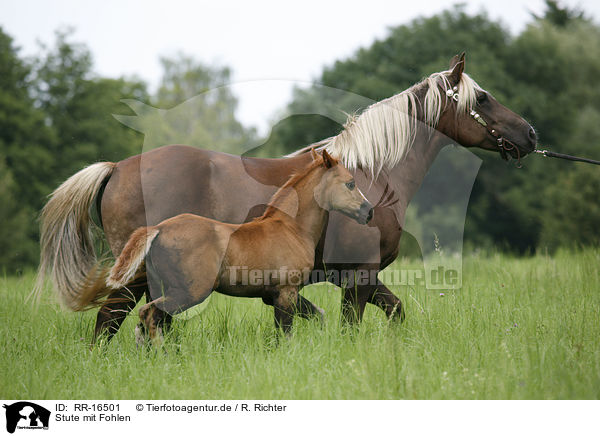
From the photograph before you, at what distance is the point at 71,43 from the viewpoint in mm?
22297

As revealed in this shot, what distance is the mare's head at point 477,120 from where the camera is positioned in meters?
4.75

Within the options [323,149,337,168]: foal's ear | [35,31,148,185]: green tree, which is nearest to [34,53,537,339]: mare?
[323,149,337,168]: foal's ear

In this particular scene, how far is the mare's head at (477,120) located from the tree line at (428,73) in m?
13.8

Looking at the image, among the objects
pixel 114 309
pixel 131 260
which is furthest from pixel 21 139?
pixel 131 260

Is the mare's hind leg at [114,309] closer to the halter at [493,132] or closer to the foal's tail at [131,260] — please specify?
the foal's tail at [131,260]

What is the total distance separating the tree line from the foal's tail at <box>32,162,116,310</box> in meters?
14.1

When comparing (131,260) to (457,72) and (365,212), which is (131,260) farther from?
(457,72)

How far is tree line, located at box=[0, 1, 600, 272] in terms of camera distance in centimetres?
1948

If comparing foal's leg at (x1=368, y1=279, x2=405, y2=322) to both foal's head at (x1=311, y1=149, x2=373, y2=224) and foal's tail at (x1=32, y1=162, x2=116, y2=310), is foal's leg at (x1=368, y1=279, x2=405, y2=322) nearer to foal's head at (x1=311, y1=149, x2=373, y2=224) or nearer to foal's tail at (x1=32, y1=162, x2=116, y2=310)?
foal's head at (x1=311, y1=149, x2=373, y2=224)

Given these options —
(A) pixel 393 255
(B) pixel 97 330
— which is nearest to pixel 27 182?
(B) pixel 97 330
